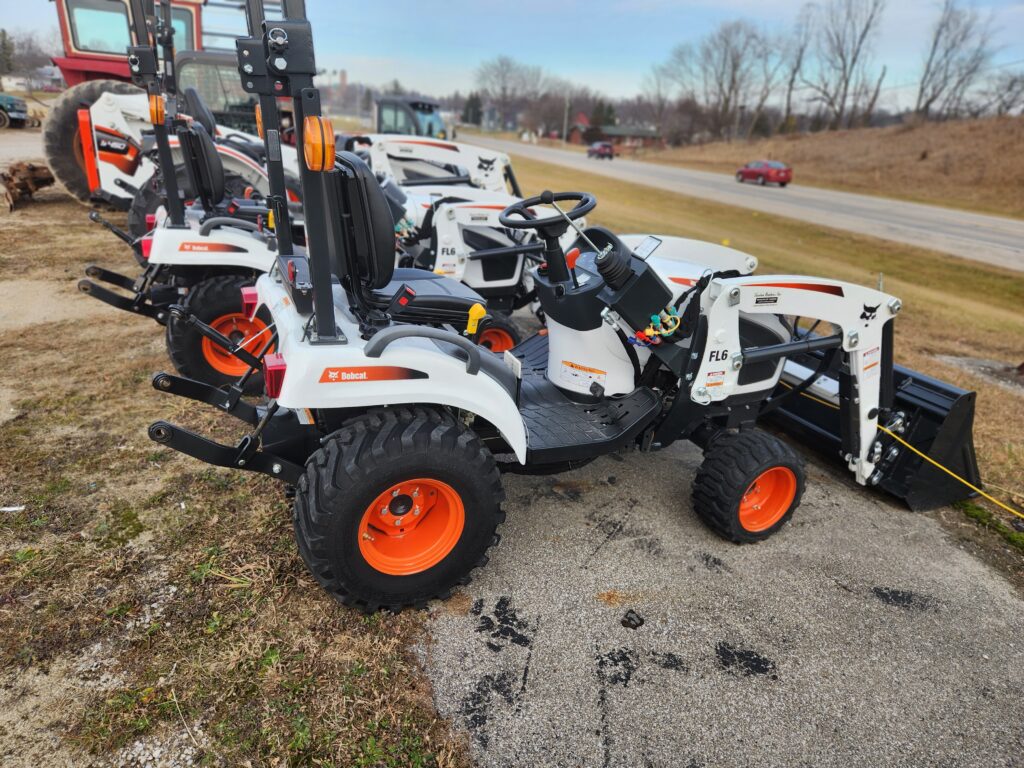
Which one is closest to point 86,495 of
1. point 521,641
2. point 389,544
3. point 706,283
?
point 389,544

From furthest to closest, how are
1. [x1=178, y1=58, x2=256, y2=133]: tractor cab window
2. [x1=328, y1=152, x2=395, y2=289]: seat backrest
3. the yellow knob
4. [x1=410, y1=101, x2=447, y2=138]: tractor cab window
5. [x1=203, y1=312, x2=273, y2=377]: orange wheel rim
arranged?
[x1=410, y1=101, x2=447, y2=138]: tractor cab window < [x1=178, y1=58, x2=256, y2=133]: tractor cab window < [x1=203, y1=312, x2=273, y2=377]: orange wheel rim < the yellow knob < [x1=328, y1=152, x2=395, y2=289]: seat backrest

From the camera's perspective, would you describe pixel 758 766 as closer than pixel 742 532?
Yes

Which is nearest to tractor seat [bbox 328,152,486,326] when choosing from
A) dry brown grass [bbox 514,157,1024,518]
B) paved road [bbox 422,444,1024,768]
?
paved road [bbox 422,444,1024,768]

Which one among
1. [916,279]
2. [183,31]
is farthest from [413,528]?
[916,279]

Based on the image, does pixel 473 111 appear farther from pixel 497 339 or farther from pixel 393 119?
pixel 497 339

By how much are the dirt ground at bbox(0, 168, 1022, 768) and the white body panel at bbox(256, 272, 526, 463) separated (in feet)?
2.77

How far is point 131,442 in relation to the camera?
377 cm

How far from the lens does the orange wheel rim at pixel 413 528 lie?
2566 mm

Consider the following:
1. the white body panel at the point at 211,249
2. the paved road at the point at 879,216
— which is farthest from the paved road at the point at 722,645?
the paved road at the point at 879,216

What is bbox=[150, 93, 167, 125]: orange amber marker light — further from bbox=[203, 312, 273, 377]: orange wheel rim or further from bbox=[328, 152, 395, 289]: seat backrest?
bbox=[328, 152, 395, 289]: seat backrest

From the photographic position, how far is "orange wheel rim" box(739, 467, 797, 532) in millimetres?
3289

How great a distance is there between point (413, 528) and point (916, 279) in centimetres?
1116

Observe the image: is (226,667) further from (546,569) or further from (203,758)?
(546,569)

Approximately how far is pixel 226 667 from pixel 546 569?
1.38 meters
